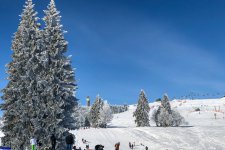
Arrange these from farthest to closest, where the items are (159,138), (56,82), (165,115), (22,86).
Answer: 1. (165,115)
2. (159,138)
3. (56,82)
4. (22,86)

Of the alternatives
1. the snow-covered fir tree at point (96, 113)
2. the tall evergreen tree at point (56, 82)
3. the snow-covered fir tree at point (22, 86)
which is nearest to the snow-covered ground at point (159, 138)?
the snow-covered fir tree at point (96, 113)

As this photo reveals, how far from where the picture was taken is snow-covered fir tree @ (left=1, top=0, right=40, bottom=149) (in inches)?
1286

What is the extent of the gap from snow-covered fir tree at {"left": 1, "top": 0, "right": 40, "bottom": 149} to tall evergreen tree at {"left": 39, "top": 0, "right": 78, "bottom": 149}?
3.35 feet

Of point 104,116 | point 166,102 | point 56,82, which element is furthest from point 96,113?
point 56,82

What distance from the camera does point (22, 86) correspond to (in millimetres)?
33094

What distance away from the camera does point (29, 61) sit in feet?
109

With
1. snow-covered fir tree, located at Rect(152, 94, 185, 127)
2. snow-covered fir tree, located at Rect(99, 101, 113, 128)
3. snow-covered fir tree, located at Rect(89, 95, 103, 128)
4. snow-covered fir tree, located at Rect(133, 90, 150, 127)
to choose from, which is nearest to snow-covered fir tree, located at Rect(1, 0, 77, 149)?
snow-covered fir tree, located at Rect(133, 90, 150, 127)

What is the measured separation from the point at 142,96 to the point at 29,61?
8725 cm

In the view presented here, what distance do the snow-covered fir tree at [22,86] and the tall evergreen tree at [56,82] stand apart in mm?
1021

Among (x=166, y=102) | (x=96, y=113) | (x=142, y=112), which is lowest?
(x=142, y=112)

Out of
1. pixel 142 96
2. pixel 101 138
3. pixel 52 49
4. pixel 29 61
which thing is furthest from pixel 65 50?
pixel 142 96

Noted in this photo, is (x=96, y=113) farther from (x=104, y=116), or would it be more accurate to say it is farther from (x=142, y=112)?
(x=142, y=112)

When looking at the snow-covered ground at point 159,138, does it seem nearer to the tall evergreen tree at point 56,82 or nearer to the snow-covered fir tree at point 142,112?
the snow-covered fir tree at point 142,112

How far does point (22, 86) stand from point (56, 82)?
117 inches
